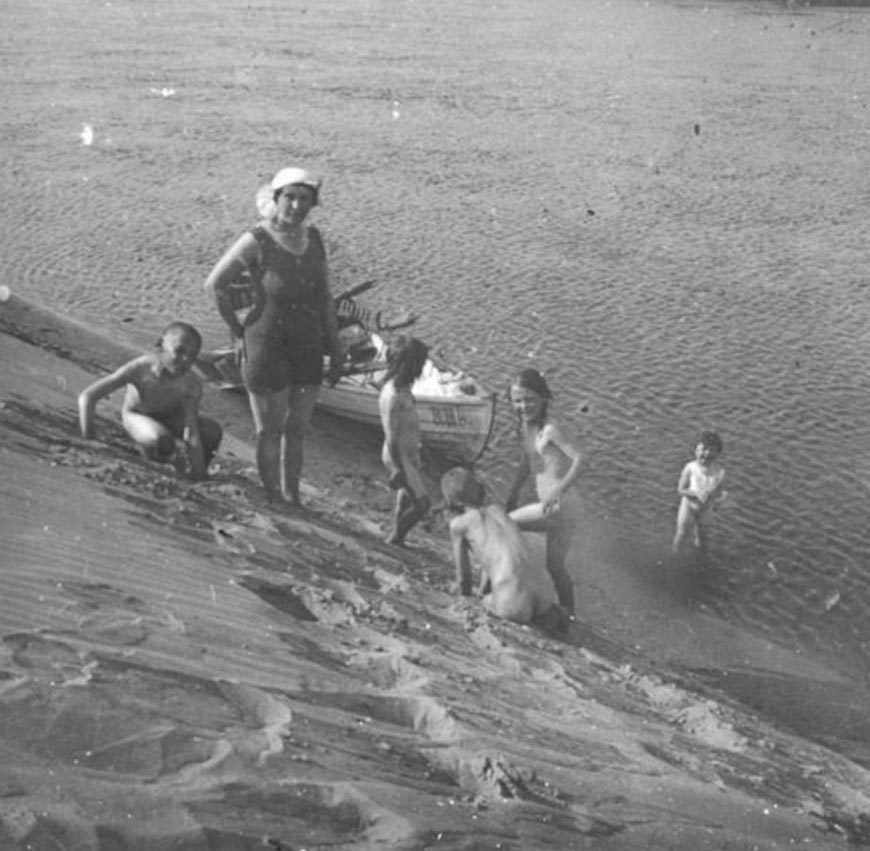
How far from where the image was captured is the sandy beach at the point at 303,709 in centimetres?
384

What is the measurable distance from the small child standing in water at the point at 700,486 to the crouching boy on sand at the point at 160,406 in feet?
14.8

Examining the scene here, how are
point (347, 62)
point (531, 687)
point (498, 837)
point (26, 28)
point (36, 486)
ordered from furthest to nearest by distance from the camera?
point (26, 28)
point (347, 62)
point (36, 486)
point (531, 687)
point (498, 837)

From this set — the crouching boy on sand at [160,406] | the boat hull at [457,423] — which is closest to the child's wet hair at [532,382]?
the crouching boy on sand at [160,406]

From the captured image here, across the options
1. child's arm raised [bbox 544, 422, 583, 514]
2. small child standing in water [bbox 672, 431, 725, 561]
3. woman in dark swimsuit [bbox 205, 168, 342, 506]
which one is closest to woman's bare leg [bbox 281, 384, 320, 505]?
woman in dark swimsuit [bbox 205, 168, 342, 506]

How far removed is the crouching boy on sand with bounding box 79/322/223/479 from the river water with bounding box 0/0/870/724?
487cm

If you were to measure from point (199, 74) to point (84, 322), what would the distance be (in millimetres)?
25555

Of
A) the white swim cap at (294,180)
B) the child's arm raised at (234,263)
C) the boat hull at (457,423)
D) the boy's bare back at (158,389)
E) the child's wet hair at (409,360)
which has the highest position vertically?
the white swim cap at (294,180)

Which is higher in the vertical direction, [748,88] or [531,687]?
[748,88]

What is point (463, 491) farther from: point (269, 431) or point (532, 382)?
point (269, 431)

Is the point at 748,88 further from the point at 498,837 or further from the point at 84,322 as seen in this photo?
the point at 498,837

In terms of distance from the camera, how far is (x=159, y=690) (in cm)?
445

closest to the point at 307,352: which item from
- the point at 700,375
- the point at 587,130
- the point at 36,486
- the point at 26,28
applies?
the point at 36,486

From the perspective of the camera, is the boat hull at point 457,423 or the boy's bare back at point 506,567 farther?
the boat hull at point 457,423

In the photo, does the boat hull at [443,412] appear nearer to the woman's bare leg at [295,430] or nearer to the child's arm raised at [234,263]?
the woman's bare leg at [295,430]
